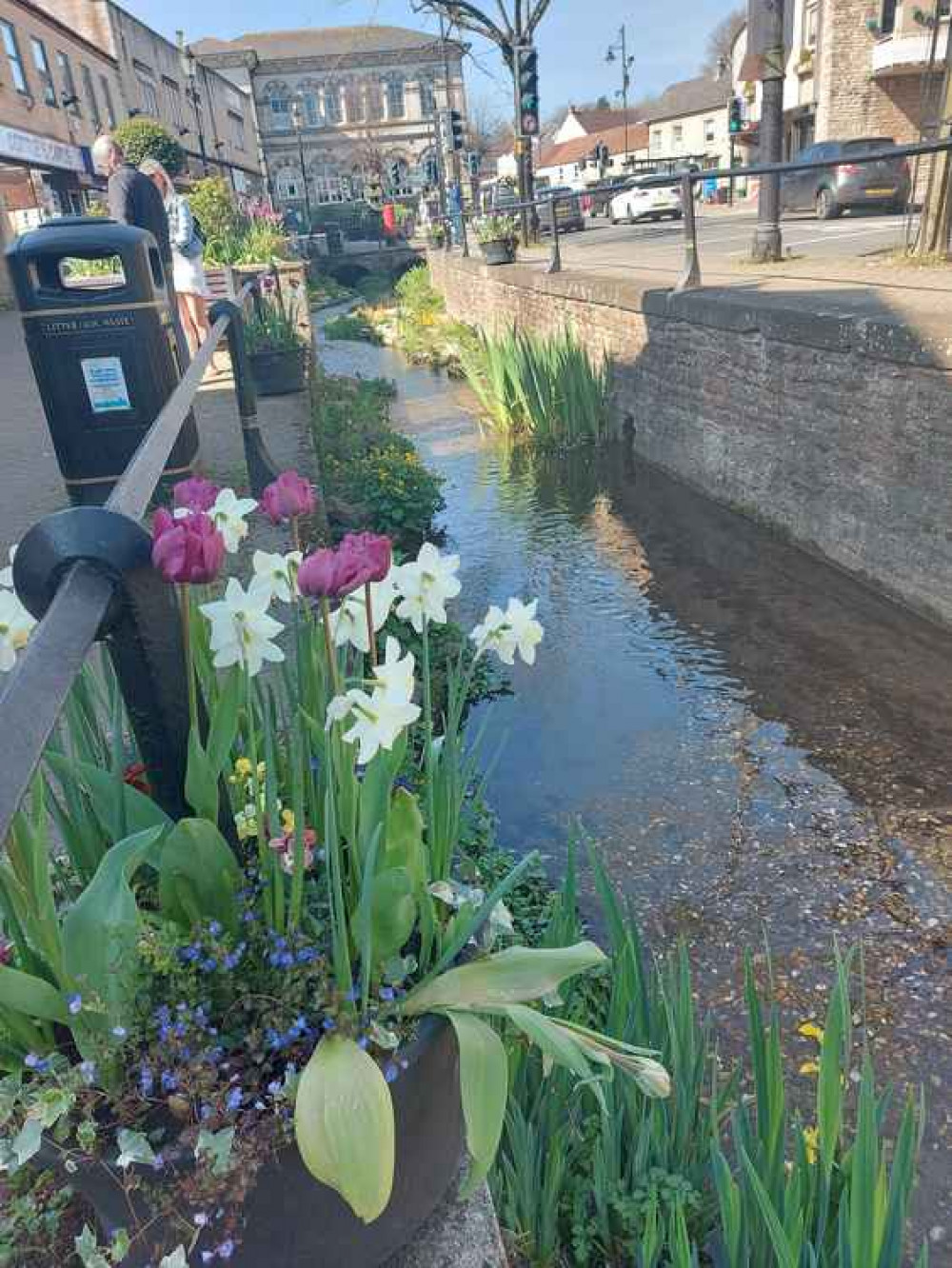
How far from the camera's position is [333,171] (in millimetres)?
66875

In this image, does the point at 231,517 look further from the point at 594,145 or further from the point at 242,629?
the point at 594,145

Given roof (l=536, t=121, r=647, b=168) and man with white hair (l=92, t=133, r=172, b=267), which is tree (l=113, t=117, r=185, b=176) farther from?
roof (l=536, t=121, r=647, b=168)

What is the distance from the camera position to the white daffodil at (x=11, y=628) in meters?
1.21

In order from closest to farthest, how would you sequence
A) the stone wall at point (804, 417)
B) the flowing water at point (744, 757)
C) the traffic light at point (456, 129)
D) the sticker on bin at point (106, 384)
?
the flowing water at point (744, 757), the sticker on bin at point (106, 384), the stone wall at point (804, 417), the traffic light at point (456, 129)

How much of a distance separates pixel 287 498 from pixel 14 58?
98.9 feet

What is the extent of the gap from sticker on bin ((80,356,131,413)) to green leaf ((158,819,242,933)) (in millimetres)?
3428

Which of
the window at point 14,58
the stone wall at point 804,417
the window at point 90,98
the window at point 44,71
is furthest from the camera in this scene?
the window at point 90,98

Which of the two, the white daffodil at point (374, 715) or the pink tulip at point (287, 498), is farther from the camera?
the pink tulip at point (287, 498)

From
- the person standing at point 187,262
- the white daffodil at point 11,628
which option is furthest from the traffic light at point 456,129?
the white daffodil at point 11,628

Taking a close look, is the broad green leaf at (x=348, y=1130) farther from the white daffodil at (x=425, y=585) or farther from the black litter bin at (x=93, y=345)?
the black litter bin at (x=93, y=345)

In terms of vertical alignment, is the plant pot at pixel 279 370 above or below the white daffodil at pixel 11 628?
below

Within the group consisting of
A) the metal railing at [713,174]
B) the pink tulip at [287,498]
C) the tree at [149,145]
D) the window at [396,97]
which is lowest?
the pink tulip at [287,498]

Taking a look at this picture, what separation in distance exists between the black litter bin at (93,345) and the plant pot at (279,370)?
4.18m

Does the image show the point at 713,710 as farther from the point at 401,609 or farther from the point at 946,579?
the point at 401,609
